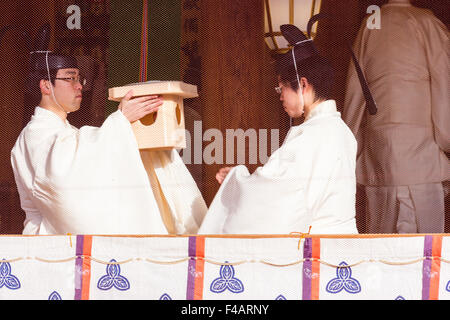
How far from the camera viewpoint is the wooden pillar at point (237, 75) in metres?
3.68

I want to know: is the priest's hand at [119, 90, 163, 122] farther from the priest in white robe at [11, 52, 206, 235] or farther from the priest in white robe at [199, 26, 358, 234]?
the priest in white robe at [199, 26, 358, 234]

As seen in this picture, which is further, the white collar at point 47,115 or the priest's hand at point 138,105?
the white collar at point 47,115

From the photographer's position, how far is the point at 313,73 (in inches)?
141

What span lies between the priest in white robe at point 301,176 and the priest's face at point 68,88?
35.1 inches

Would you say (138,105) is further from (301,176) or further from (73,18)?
(301,176)

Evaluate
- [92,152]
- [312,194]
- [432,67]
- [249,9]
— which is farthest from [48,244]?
[432,67]

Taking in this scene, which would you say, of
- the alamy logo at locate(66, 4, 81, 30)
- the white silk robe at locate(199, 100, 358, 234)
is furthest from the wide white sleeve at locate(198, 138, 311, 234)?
the alamy logo at locate(66, 4, 81, 30)

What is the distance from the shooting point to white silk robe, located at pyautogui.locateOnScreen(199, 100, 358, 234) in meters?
3.40

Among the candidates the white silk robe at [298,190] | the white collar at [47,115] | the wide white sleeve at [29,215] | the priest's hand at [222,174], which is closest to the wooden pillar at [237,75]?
the priest's hand at [222,174]

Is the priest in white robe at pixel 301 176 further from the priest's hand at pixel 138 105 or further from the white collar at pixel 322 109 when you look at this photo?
the priest's hand at pixel 138 105

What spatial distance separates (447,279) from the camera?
3238mm

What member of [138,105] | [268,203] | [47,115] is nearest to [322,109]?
[268,203]

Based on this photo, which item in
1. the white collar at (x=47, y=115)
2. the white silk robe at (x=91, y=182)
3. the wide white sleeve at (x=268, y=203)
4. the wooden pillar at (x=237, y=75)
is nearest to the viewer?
the wide white sleeve at (x=268, y=203)

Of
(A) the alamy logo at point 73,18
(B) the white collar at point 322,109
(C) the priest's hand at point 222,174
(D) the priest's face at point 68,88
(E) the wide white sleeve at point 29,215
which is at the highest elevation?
(A) the alamy logo at point 73,18
